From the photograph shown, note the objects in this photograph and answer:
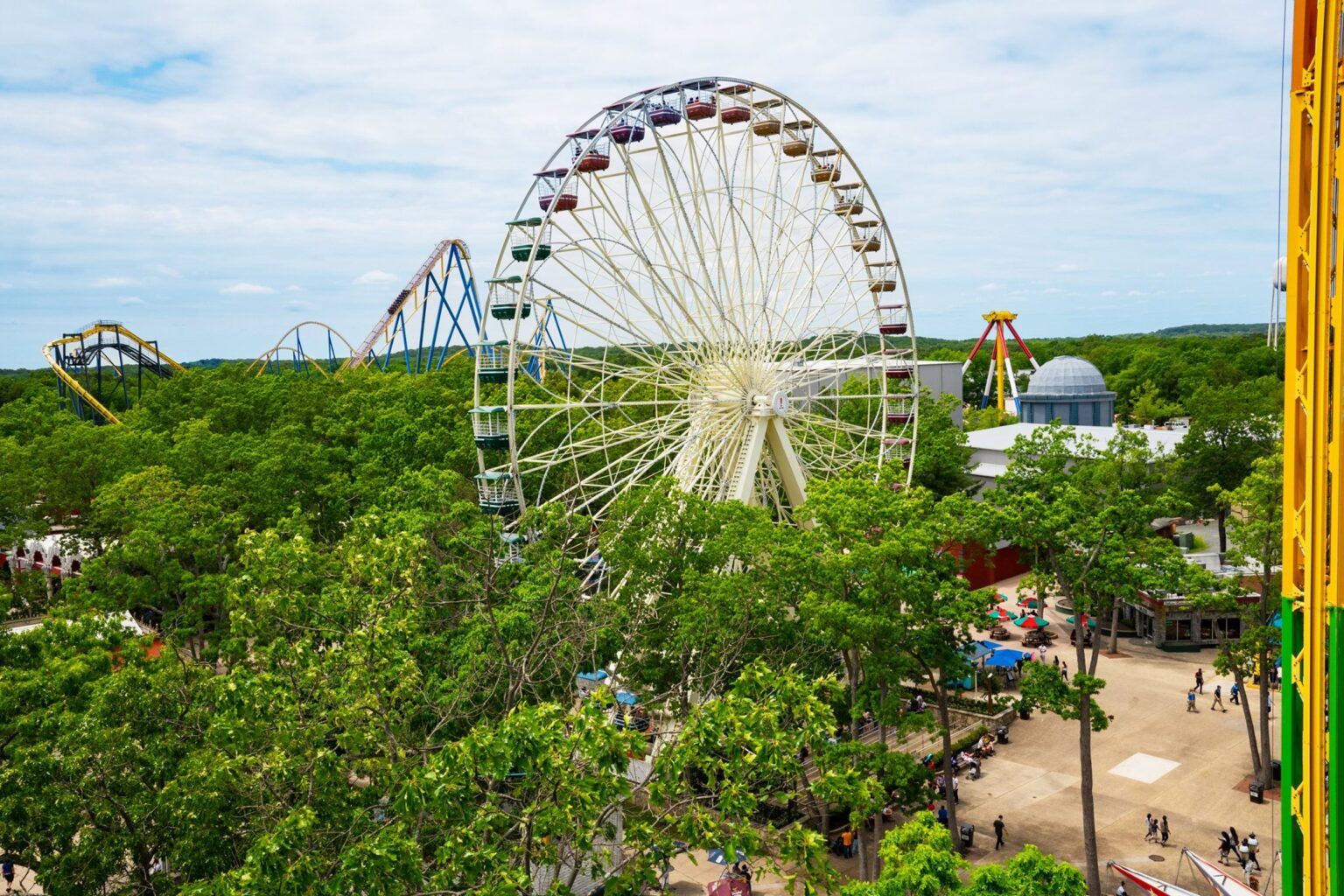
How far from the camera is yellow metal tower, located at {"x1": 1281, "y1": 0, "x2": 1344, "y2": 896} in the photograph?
435 inches

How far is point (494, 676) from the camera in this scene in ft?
63.4

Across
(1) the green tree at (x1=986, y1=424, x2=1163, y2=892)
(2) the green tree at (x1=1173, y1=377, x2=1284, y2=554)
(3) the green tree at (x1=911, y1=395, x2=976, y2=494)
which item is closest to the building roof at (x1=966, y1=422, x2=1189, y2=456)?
(3) the green tree at (x1=911, y1=395, x2=976, y2=494)

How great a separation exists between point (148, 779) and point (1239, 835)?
24334 millimetres

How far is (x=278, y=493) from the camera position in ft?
130

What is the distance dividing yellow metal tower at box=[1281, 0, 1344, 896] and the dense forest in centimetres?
278

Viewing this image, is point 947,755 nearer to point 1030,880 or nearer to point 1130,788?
point 1130,788

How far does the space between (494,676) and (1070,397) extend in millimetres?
74256

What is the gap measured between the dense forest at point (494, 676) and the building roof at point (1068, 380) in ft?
154

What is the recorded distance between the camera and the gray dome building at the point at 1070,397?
8488 centimetres

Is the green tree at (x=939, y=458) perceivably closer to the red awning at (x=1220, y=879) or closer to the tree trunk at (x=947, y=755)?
the tree trunk at (x=947, y=755)

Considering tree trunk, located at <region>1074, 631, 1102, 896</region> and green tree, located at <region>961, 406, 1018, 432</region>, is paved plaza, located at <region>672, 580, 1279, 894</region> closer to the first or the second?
tree trunk, located at <region>1074, 631, 1102, 896</region>

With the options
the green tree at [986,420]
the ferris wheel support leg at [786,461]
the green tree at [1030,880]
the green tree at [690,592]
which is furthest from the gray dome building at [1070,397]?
the green tree at [1030,880]

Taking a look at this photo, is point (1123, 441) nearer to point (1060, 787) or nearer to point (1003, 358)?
point (1060, 787)

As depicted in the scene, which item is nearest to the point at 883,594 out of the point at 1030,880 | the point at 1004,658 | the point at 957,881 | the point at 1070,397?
the point at 957,881
